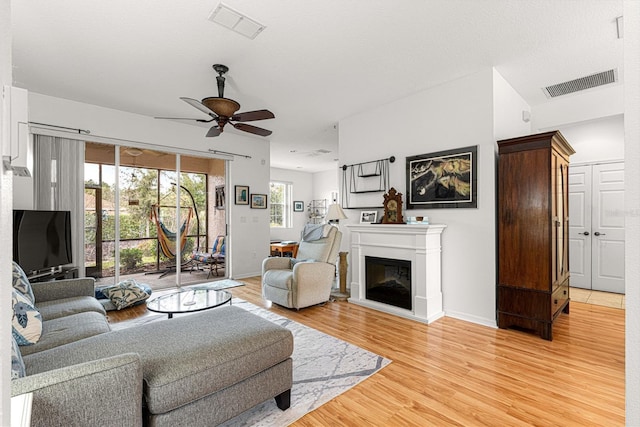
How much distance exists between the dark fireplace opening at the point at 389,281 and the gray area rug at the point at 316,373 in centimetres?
112

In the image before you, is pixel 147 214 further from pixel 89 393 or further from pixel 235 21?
pixel 89 393

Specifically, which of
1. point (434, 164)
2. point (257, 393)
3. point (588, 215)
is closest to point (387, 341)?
point (257, 393)

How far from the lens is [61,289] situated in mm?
2594

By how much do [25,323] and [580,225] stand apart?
6324mm

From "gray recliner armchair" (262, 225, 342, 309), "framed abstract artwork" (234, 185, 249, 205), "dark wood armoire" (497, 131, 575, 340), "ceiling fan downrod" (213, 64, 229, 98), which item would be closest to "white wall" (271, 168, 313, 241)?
"framed abstract artwork" (234, 185, 249, 205)

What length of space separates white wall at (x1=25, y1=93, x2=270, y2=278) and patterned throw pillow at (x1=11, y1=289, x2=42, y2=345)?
9.20ft

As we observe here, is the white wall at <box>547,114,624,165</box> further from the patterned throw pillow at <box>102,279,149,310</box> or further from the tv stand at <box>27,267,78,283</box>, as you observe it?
the tv stand at <box>27,267,78,283</box>

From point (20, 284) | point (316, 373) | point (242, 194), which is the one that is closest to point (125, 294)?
point (20, 284)

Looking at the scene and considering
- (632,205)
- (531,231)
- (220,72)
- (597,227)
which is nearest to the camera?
(632,205)

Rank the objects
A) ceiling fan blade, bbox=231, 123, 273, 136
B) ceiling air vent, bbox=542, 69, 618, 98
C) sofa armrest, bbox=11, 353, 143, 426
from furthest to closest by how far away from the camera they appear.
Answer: ceiling fan blade, bbox=231, 123, 273, 136
ceiling air vent, bbox=542, 69, 618, 98
sofa armrest, bbox=11, 353, 143, 426

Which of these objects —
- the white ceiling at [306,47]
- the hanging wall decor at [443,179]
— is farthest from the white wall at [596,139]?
the hanging wall decor at [443,179]

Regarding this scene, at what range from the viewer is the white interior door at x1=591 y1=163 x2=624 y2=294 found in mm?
4230

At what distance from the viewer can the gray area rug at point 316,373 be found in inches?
70.0

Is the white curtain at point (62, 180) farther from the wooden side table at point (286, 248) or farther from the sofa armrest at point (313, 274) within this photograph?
the wooden side table at point (286, 248)
